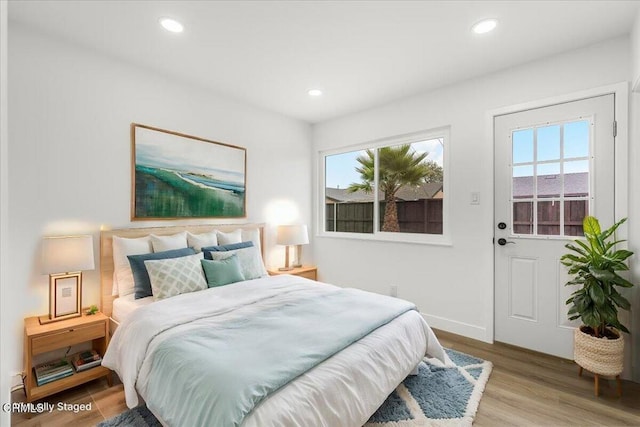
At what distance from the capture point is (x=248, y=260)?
3027 millimetres

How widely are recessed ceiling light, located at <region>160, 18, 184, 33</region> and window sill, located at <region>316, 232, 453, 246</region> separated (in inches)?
111

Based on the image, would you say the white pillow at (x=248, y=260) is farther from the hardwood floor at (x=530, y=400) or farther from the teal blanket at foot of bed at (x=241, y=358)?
the hardwood floor at (x=530, y=400)

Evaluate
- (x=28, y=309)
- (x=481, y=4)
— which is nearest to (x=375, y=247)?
(x=481, y=4)

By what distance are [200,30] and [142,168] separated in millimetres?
1311

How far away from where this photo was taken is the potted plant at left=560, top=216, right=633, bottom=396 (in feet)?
6.81

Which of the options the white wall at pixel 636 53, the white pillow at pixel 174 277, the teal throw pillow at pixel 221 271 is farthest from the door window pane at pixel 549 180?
the white pillow at pixel 174 277

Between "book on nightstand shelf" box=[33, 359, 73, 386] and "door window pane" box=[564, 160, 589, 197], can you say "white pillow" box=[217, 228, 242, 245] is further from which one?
"door window pane" box=[564, 160, 589, 197]

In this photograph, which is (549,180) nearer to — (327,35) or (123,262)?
(327,35)

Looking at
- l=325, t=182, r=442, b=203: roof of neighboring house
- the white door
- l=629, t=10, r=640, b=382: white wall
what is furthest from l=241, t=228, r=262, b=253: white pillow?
l=629, t=10, r=640, b=382: white wall

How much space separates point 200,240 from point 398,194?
2.29 metres

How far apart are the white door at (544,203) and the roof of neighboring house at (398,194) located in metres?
0.68

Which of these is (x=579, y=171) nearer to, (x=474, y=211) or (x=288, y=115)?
(x=474, y=211)

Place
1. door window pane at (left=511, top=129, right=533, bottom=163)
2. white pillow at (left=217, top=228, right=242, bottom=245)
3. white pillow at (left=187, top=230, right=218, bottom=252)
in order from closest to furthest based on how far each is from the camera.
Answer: door window pane at (left=511, top=129, right=533, bottom=163) < white pillow at (left=187, top=230, right=218, bottom=252) < white pillow at (left=217, top=228, right=242, bottom=245)

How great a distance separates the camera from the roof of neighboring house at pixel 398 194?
11.4 ft
